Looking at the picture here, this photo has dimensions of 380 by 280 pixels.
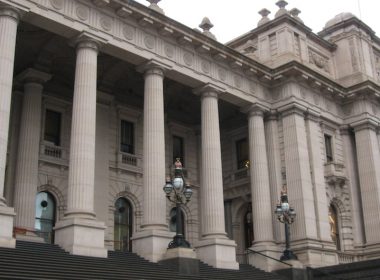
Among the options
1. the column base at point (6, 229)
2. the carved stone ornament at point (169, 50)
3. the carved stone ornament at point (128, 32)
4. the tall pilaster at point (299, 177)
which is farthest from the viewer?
the tall pilaster at point (299, 177)

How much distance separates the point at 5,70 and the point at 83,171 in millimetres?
4681

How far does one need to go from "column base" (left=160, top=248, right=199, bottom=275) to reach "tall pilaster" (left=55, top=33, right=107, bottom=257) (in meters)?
2.65

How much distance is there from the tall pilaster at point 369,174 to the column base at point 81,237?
17.4m

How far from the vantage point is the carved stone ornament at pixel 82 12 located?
77.0 feet

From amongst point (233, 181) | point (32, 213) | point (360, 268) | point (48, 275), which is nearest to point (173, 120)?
point (233, 181)

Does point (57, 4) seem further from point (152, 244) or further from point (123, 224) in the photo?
point (123, 224)

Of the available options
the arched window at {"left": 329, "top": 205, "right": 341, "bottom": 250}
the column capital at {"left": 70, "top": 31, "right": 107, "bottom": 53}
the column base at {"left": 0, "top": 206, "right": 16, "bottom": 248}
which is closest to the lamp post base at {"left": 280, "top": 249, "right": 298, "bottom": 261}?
the arched window at {"left": 329, "top": 205, "right": 341, "bottom": 250}

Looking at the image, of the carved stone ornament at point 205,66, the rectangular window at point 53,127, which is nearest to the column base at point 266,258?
the carved stone ornament at point 205,66

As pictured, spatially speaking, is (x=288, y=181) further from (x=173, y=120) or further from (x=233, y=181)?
(x=173, y=120)

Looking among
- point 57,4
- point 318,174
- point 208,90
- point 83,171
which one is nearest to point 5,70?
point 57,4

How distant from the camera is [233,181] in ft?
115

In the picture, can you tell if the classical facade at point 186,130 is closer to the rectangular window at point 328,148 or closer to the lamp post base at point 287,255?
the rectangular window at point 328,148

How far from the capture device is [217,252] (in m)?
25.4

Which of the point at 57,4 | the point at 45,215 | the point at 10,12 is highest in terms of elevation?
the point at 57,4
